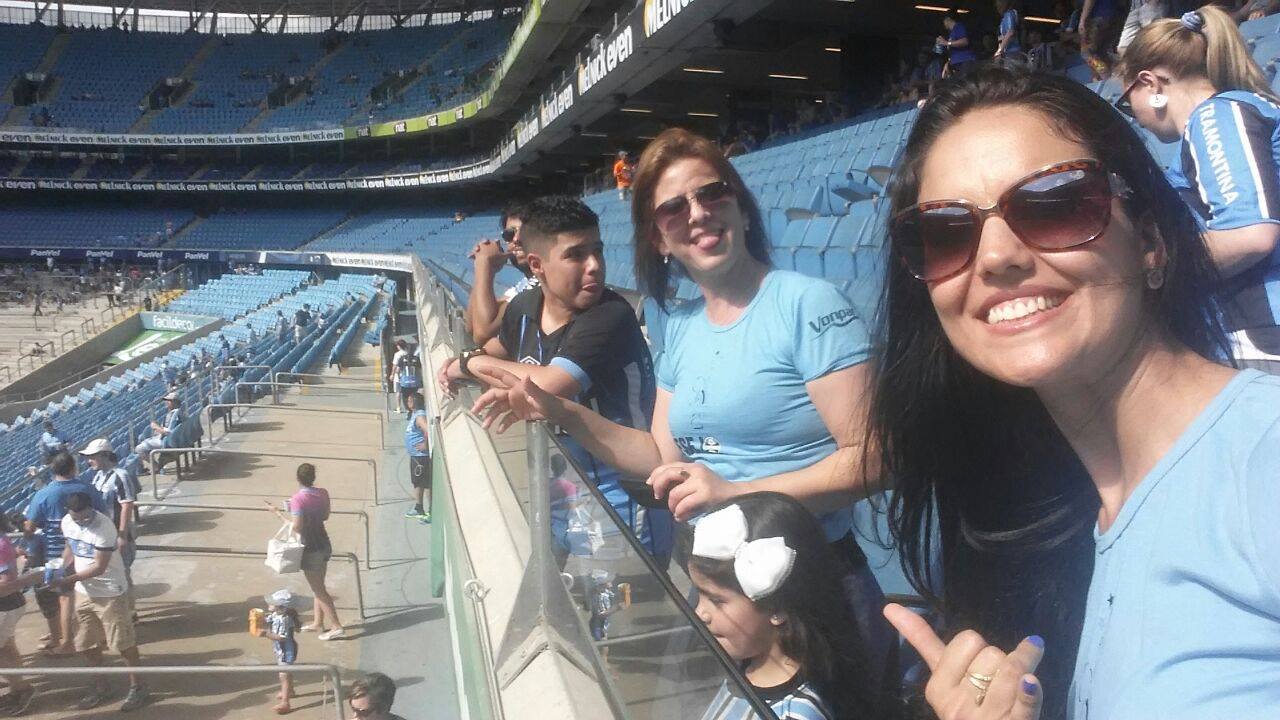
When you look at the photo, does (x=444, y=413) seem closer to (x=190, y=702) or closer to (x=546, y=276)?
(x=546, y=276)

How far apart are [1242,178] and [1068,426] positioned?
0.82 meters

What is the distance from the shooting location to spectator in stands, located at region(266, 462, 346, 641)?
21.4ft

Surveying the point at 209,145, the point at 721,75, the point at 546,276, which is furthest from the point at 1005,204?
the point at 209,145

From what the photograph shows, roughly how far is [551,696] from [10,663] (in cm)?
614

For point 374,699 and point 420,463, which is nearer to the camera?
point 374,699

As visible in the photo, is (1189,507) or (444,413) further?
(444,413)

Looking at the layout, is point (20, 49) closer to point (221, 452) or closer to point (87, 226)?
point (87, 226)

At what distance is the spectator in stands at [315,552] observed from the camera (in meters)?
6.54

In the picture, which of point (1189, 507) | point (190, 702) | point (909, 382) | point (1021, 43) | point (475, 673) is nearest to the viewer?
point (1189, 507)

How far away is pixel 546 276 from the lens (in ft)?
8.05

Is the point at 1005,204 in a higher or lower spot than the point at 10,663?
higher

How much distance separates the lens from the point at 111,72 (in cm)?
3831

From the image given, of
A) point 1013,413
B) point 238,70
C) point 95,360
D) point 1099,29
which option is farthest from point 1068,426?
point 238,70

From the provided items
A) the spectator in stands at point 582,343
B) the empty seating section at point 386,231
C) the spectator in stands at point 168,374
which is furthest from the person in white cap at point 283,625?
the empty seating section at point 386,231
